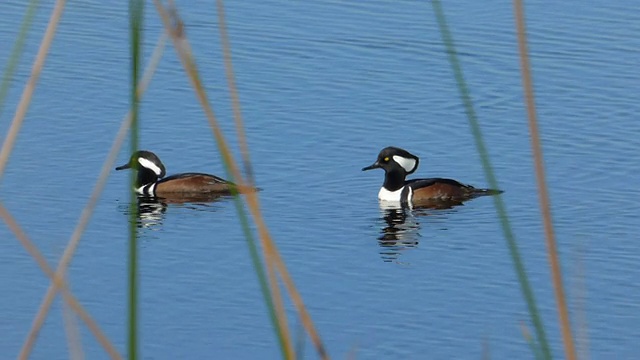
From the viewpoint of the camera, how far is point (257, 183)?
12.5m

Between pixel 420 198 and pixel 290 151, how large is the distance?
46.4 inches

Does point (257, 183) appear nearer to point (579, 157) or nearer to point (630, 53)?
point (579, 157)

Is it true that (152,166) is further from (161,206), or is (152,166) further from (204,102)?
(204,102)

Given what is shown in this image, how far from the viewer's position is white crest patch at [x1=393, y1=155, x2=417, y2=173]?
42.2 feet

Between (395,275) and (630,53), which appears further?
(630,53)

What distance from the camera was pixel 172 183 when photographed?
1291cm

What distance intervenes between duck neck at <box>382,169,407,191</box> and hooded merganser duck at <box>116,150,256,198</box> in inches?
51.7

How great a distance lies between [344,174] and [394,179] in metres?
0.42

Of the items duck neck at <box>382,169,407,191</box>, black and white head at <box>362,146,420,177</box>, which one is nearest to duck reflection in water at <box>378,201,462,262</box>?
duck neck at <box>382,169,407,191</box>

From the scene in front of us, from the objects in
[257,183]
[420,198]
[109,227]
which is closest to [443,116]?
[420,198]

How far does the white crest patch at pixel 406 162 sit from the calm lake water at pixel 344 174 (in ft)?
1.18

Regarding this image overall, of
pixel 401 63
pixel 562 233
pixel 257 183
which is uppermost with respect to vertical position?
pixel 401 63

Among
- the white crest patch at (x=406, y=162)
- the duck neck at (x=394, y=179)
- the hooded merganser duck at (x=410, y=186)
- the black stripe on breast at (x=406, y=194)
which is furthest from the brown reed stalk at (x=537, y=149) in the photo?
the black stripe on breast at (x=406, y=194)

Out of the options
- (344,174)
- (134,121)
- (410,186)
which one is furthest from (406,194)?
(134,121)
